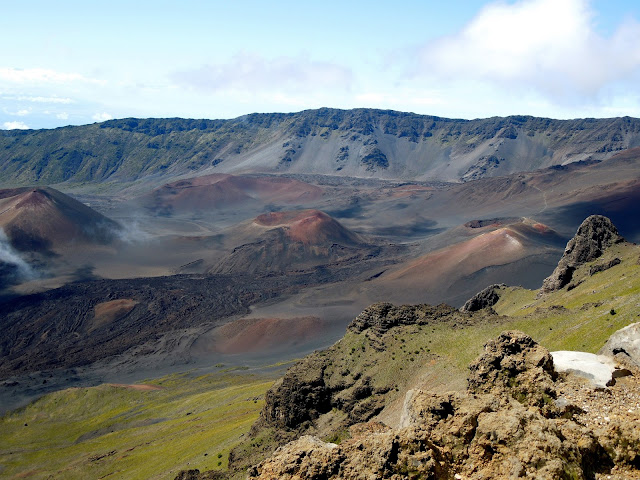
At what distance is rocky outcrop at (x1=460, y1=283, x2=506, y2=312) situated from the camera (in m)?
55.9

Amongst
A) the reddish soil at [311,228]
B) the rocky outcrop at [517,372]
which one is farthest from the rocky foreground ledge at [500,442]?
the reddish soil at [311,228]

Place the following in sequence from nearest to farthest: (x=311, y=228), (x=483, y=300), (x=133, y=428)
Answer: (x=483, y=300) → (x=133, y=428) → (x=311, y=228)

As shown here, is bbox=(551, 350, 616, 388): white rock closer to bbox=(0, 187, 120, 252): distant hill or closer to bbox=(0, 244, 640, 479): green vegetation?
bbox=(0, 244, 640, 479): green vegetation

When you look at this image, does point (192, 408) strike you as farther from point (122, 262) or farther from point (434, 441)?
point (122, 262)

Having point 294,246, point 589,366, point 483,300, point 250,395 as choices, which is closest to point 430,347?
point 589,366

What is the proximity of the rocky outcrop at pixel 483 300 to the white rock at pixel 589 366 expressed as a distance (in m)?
34.2

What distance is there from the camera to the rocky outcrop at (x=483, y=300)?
55.9 m

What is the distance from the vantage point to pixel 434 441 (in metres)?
14.8

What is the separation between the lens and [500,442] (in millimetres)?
13570

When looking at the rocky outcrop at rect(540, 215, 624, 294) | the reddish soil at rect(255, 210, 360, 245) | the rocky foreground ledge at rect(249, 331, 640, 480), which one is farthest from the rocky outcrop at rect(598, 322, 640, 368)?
the reddish soil at rect(255, 210, 360, 245)

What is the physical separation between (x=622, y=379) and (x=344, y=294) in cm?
9614

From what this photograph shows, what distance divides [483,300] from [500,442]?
1793 inches

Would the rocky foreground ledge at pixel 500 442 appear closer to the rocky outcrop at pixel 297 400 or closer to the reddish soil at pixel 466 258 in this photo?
the rocky outcrop at pixel 297 400

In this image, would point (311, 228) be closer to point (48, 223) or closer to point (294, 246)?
point (294, 246)
